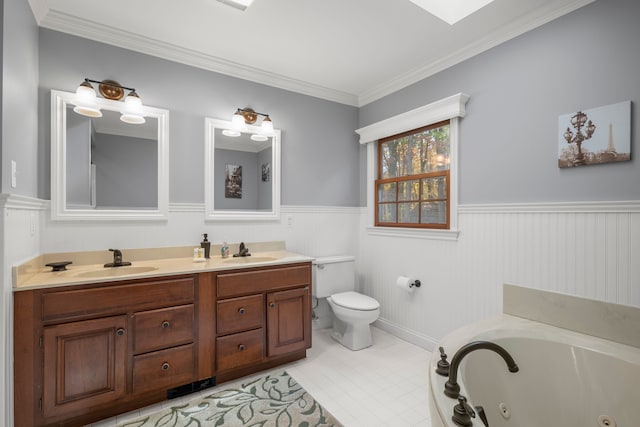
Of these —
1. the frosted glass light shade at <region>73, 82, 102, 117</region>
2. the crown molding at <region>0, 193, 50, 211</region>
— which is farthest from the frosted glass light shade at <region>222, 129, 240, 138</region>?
the crown molding at <region>0, 193, 50, 211</region>

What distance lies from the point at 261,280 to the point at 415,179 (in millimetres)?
1679

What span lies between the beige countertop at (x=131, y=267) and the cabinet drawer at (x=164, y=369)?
0.50 meters

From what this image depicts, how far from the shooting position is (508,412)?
133 cm

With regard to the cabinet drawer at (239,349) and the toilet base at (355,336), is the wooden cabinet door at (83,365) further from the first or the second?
the toilet base at (355,336)

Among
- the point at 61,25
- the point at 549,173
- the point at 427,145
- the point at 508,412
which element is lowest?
the point at 508,412

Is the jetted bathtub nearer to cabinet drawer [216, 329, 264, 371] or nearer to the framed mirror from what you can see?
cabinet drawer [216, 329, 264, 371]

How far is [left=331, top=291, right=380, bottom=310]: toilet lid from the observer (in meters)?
2.59

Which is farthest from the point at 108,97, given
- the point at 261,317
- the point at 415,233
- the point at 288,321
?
the point at 415,233

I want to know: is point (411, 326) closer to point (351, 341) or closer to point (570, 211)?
point (351, 341)

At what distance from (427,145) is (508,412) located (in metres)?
2.07

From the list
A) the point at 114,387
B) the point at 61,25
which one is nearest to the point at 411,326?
the point at 114,387

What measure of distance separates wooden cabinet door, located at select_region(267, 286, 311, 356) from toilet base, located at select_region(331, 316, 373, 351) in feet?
1.36

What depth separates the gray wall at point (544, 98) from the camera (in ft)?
5.38

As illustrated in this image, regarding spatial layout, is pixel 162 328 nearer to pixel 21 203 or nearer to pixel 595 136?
pixel 21 203
